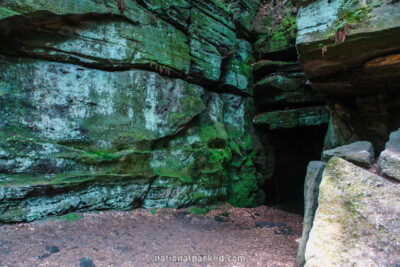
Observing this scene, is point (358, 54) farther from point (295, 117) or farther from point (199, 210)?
point (295, 117)

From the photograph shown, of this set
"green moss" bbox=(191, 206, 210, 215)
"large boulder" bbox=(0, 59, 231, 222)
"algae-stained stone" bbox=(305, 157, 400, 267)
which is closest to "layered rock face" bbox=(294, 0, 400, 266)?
"algae-stained stone" bbox=(305, 157, 400, 267)

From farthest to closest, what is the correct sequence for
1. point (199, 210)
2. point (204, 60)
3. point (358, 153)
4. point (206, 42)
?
point (206, 42), point (204, 60), point (199, 210), point (358, 153)

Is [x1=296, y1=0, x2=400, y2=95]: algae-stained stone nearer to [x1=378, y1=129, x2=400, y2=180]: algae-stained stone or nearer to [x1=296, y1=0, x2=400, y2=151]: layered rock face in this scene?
[x1=296, y1=0, x2=400, y2=151]: layered rock face

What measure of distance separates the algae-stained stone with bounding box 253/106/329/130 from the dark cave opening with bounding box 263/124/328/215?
1.49 meters

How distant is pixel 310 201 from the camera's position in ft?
14.5

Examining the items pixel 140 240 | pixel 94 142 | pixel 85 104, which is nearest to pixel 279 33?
pixel 85 104

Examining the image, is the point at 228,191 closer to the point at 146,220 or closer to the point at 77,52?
the point at 146,220

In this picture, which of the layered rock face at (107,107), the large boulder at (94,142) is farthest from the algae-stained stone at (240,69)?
the large boulder at (94,142)

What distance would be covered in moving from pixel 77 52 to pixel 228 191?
725 centimetres

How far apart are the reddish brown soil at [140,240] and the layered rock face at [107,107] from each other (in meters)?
0.49

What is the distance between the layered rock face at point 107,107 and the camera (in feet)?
15.3

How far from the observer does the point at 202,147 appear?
7.90 meters

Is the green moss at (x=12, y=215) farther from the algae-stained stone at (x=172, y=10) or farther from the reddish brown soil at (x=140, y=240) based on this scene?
the algae-stained stone at (x=172, y=10)

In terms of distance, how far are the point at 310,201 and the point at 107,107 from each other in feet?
17.2
